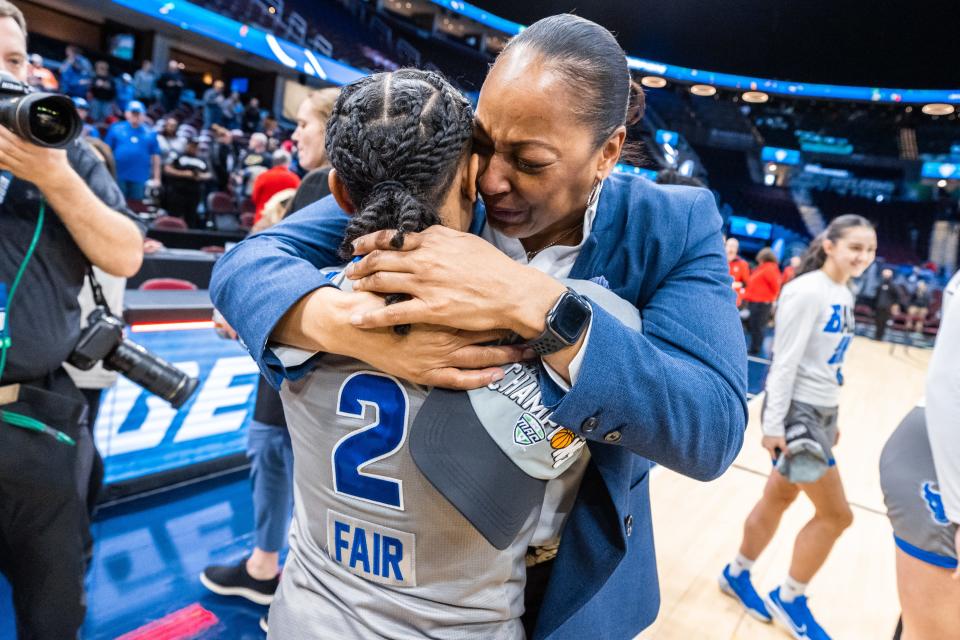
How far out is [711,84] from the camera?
22484 mm

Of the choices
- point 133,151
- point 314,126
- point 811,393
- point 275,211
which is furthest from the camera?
point 133,151

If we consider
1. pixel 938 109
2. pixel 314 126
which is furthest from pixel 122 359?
pixel 938 109

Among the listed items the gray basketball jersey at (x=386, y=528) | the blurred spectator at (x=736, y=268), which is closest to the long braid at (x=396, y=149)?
the gray basketball jersey at (x=386, y=528)

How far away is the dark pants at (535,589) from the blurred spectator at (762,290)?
7.73 meters

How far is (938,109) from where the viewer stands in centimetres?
2020

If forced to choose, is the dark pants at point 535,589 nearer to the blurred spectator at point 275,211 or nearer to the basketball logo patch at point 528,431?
the basketball logo patch at point 528,431

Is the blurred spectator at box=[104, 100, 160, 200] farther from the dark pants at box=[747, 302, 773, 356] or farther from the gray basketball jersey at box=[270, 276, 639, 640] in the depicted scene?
the dark pants at box=[747, 302, 773, 356]

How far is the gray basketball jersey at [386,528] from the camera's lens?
70cm

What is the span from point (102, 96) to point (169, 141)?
8.25ft

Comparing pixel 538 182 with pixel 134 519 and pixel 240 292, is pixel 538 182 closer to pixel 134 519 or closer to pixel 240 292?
pixel 240 292

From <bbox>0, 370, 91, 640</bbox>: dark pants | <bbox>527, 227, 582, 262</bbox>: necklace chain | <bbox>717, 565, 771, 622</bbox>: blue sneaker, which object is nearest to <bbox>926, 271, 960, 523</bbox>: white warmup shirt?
<bbox>527, 227, 582, 262</bbox>: necklace chain

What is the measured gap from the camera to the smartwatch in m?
0.65

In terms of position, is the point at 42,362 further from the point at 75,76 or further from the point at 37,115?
the point at 75,76

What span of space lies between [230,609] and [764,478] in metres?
3.40
